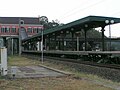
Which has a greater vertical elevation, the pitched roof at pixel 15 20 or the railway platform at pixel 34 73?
the pitched roof at pixel 15 20

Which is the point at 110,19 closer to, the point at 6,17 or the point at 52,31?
the point at 52,31

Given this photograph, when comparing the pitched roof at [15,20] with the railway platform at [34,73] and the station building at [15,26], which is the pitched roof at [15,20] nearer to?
the station building at [15,26]

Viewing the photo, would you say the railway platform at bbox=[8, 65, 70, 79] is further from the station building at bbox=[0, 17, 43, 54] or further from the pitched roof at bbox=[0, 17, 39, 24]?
the pitched roof at bbox=[0, 17, 39, 24]

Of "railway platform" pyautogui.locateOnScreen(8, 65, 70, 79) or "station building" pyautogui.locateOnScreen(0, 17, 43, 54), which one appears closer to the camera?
"railway platform" pyautogui.locateOnScreen(8, 65, 70, 79)

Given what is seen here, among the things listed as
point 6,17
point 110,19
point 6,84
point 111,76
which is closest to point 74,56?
point 110,19

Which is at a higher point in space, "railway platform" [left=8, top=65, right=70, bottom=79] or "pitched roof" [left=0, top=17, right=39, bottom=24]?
"pitched roof" [left=0, top=17, right=39, bottom=24]

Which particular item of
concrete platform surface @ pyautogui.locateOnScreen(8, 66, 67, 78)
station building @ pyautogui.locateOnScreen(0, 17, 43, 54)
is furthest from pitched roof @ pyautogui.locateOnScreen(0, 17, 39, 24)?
concrete platform surface @ pyautogui.locateOnScreen(8, 66, 67, 78)

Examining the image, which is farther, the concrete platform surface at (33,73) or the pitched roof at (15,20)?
the pitched roof at (15,20)

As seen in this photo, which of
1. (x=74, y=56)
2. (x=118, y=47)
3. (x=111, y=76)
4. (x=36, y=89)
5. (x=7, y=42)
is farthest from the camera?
(x=7, y=42)

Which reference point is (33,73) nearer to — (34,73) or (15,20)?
(34,73)

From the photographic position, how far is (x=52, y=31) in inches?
2039

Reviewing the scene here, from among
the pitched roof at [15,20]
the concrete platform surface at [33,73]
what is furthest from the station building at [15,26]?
the concrete platform surface at [33,73]

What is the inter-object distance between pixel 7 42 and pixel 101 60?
229 feet

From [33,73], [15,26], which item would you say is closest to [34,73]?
[33,73]
